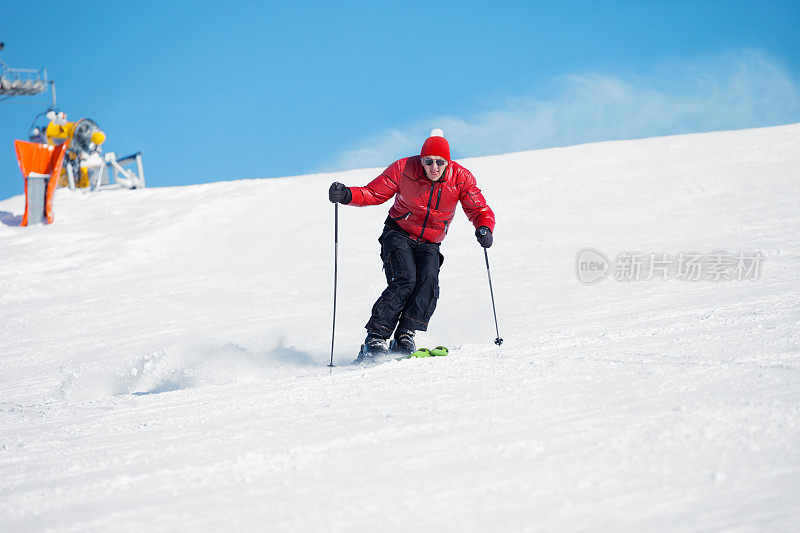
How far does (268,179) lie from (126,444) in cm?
1635

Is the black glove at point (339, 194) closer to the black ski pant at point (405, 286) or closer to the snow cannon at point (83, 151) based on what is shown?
the black ski pant at point (405, 286)

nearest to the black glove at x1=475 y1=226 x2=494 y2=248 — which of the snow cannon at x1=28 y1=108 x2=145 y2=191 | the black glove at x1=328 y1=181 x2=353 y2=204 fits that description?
the black glove at x1=328 y1=181 x2=353 y2=204

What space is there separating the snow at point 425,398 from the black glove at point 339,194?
1.25 meters

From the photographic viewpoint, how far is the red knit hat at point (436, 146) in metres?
4.61

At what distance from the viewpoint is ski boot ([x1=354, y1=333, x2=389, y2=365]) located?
4.77 metres

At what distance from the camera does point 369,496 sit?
6.06ft

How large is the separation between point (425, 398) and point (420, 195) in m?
2.17

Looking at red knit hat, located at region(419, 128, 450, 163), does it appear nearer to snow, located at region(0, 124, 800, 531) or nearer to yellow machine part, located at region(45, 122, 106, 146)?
snow, located at region(0, 124, 800, 531)

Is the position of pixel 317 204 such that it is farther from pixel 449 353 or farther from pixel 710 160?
Answer: pixel 449 353

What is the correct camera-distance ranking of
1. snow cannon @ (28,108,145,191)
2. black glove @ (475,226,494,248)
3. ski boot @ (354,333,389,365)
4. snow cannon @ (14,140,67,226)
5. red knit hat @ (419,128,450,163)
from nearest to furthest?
1. red knit hat @ (419,128,450,163)
2. ski boot @ (354,333,389,365)
3. black glove @ (475,226,494,248)
4. snow cannon @ (14,140,67,226)
5. snow cannon @ (28,108,145,191)

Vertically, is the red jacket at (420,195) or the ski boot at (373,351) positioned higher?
the red jacket at (420,195)

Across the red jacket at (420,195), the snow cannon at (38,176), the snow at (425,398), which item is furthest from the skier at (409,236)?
the snow cannon at (38,176)

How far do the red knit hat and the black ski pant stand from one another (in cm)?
69

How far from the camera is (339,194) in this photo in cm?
486
